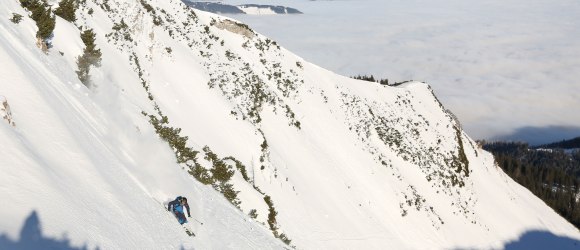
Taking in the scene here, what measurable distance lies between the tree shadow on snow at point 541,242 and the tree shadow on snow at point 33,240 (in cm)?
6842

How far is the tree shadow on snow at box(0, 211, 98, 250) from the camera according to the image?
6.83m

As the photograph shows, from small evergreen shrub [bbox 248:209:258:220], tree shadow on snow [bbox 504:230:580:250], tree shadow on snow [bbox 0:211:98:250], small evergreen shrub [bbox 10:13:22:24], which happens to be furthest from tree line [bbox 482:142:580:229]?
tree shadow on snow [bbox 0:211:98:250]

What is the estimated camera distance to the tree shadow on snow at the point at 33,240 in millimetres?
6828

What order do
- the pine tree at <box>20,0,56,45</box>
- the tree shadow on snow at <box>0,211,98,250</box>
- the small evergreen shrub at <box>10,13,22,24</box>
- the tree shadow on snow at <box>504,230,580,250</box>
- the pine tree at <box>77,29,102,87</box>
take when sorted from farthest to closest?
the tree shadow on snow at <box>504,230,580,250</box>
the pine tree at <box>77,29,102,87</box>
the pine tree at <box>20,0,56,45</box>
the small evergreen shrub at <box>10,13,22,24</box>
the tree shadow on snow at <box>0,211,98,250</box>

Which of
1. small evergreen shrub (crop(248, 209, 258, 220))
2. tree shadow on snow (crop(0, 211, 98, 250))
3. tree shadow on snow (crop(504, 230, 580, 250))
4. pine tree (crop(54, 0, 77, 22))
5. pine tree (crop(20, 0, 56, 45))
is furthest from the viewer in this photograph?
tree shadow on snow (crop(504, 230, 580, 250))

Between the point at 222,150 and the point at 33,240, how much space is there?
2529 cm

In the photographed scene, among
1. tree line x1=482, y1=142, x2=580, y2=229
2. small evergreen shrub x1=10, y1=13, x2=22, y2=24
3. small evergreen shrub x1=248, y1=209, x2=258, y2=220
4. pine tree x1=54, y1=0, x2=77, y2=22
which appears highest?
pine tree x1=54, y1=0, x2=77, y2=22

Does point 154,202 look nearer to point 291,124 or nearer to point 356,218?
point 356,218

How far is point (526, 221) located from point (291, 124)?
53.8 m

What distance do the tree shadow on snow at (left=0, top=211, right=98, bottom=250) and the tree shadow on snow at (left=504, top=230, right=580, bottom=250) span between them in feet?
224

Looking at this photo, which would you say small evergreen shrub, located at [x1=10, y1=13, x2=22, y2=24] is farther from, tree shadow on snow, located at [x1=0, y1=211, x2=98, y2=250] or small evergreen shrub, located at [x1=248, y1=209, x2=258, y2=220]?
small evergreen shrub, located at [x1=248, y1=209, x2=258, y2=220]

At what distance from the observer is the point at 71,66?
2092 centimetres

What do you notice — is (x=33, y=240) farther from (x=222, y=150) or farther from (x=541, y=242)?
(x=541, y=242)

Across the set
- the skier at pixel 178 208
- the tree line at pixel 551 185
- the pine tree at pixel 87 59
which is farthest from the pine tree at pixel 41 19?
the tree line at pixel 551 185
